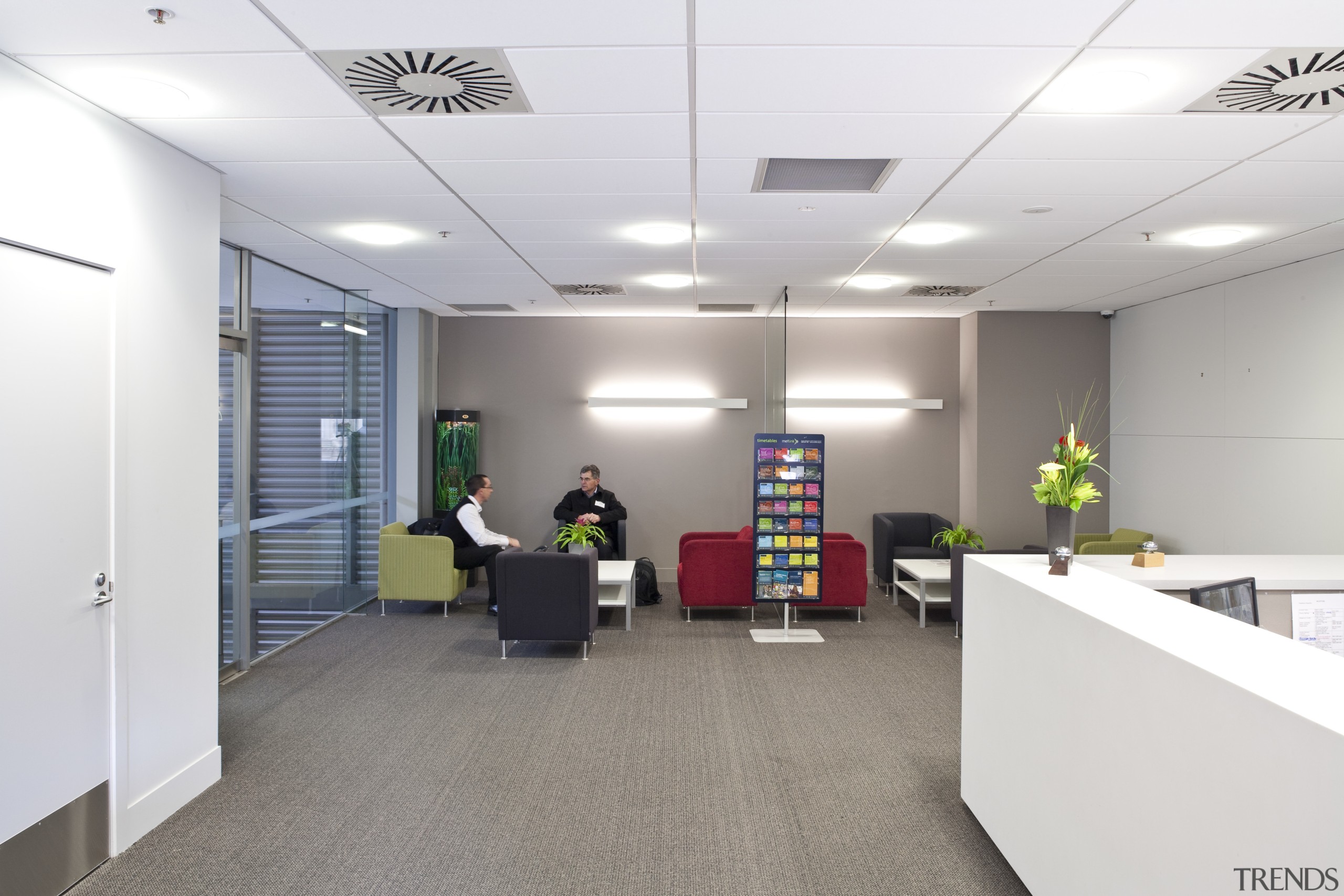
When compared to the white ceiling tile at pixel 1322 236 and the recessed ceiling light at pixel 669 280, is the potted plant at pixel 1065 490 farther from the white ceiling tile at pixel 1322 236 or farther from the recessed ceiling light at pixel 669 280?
the recessed ceiling light at pixel 669 280

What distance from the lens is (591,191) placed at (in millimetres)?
4312

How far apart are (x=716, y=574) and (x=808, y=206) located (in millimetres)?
3946

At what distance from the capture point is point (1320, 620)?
3295 mm

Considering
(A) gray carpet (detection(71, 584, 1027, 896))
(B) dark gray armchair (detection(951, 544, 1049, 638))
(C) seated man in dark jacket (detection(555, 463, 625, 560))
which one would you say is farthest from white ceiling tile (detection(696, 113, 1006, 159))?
(C) seated man in dark jacket (detection(555, 463, 625, 560))

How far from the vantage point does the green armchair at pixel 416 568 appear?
7480mm

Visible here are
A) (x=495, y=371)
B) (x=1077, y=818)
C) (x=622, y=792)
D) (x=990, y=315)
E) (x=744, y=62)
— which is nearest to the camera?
(x=1077, y=818)

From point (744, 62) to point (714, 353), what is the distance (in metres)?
6.71

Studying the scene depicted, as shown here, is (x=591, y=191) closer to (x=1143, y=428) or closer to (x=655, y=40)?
(x=655, y=40)

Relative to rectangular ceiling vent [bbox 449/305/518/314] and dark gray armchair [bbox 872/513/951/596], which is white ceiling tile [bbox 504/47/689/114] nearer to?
rectangular ceiling vent [bbox 449/305/518/314]

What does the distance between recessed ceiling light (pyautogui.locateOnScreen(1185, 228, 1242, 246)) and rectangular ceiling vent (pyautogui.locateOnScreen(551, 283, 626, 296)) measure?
443 cm

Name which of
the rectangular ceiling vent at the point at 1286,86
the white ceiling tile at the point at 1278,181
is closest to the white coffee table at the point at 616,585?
the white ceiling tile at the point at 1278,181

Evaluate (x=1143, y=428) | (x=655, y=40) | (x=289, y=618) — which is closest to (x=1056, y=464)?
(x=655, y=40)

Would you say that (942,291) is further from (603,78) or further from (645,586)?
(603,78)

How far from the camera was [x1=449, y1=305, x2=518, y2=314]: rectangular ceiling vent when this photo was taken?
8594mm
